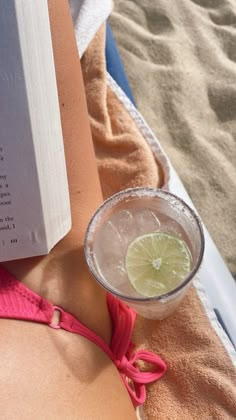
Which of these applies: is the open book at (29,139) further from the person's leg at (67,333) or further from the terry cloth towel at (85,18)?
the terry cloth towel at (85,18)

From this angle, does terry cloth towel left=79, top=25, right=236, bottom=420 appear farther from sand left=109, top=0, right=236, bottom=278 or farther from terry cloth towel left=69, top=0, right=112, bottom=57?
sand left=109, top=0, right=236, bottom=278

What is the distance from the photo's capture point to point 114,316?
951 mm

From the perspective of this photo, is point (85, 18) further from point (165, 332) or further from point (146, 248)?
point (165, 332)

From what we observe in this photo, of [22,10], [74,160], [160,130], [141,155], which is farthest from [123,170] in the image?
[22,10]

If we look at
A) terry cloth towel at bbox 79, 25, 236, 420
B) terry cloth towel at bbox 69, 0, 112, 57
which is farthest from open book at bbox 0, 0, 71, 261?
terry cloth towel at bbox 69, 0, 112, 57

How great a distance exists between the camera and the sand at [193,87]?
1424mm

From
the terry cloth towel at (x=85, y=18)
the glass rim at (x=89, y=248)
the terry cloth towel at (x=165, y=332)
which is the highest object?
the terry cloth towel at (x=85, y=18)

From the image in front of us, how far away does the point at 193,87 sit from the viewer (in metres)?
1.57

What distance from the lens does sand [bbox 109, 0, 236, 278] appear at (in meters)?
1.42

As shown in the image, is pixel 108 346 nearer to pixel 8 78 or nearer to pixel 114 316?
pixel 114 316

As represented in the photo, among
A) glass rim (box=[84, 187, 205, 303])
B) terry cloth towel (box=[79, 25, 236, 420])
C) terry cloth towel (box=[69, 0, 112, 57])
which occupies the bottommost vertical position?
terry cloth towel (box=[79, 25, 236, 420])

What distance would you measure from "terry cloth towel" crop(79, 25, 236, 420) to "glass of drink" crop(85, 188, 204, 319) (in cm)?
5

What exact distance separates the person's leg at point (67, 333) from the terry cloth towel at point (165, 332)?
5.6 inches

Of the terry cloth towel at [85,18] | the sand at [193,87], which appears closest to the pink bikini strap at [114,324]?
the sand at [193,87]
